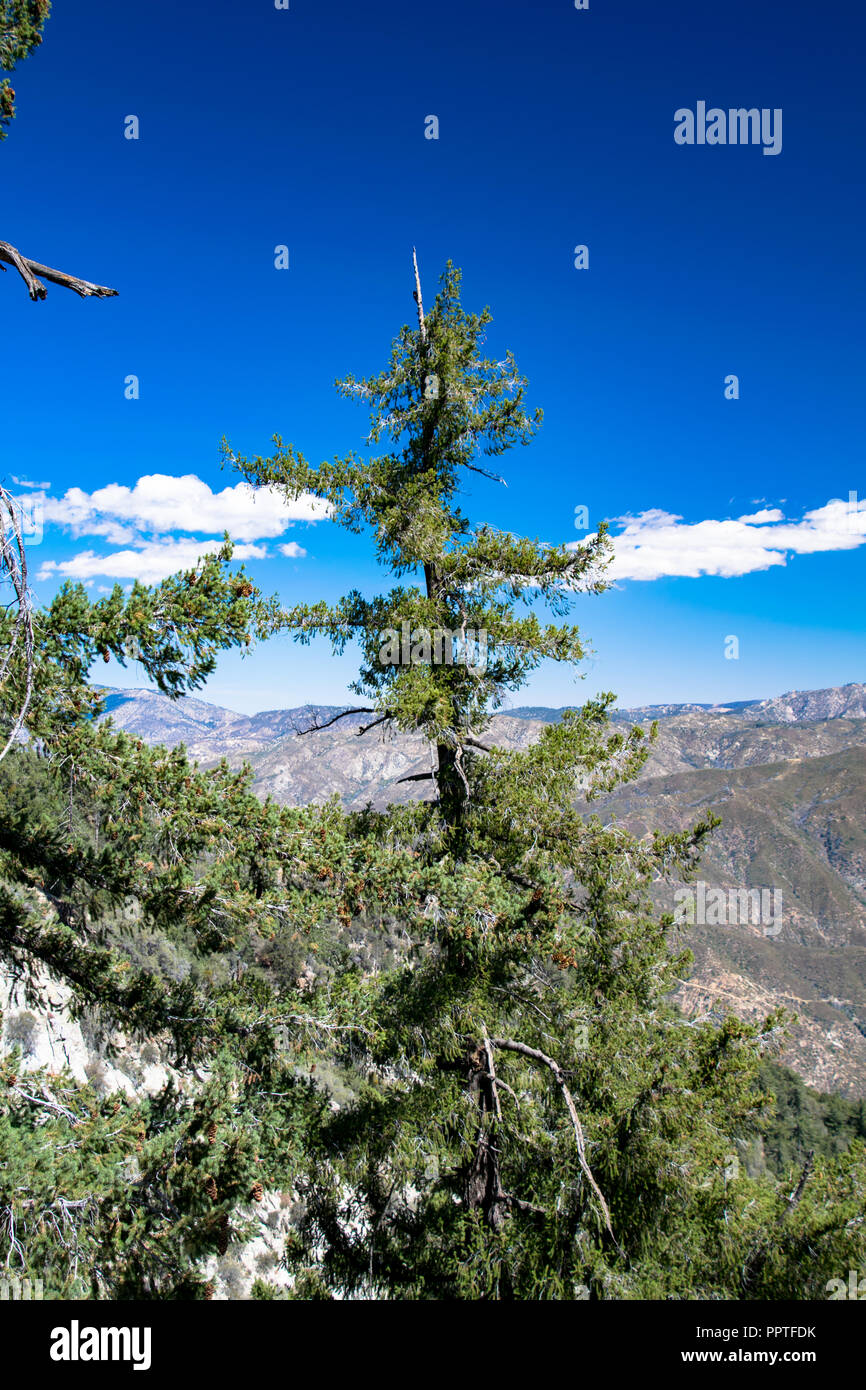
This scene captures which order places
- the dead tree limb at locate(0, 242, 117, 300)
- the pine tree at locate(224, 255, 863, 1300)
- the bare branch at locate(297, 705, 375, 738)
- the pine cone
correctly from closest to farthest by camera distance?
the dead tree limb at locate(0, 242, 117, 300), the pine cone, the pine tree at locate(224, 255, 863, 1300), the bare branch at locate(297, 705, 375, 738)

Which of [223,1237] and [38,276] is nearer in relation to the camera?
[38,276]

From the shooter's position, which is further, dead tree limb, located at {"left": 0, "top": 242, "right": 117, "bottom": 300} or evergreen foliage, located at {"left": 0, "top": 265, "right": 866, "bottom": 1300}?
evergreen foliage, located at {"left": 0, "top": 265, "right": 866, "bottom": 1300}

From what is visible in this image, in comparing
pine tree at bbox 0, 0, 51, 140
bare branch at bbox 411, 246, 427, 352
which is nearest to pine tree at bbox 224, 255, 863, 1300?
bare branch at bbox 411, 246, 427, 352

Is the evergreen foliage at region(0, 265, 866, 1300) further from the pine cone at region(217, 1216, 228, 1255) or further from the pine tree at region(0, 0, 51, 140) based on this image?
the pine tree at region(0, 0, 51, 140)

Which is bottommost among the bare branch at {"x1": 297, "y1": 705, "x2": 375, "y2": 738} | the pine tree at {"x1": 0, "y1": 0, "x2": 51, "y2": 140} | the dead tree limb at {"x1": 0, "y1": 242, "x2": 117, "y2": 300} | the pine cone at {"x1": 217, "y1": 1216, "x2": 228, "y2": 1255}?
the pine cone at {"x1": 217, "y1": 1216, "x2": 228, "y2": 1255}

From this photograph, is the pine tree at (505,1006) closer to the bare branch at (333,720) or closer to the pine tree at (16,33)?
the bare branch at (333,720)

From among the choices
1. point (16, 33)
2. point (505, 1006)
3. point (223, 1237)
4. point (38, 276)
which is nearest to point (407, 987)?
point (505, 1006)

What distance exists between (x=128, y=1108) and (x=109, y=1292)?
1.23 m

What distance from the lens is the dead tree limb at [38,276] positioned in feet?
12.4

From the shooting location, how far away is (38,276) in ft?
12.9

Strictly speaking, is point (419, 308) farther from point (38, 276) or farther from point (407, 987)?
point (407, 987)

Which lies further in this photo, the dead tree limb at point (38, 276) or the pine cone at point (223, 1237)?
the pine cone at point (223, 1237)

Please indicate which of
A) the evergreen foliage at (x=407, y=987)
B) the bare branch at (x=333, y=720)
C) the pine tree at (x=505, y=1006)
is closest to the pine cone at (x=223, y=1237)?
the evergreen foliage at (x=407, y=987)

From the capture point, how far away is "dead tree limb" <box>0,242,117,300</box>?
3.77m
